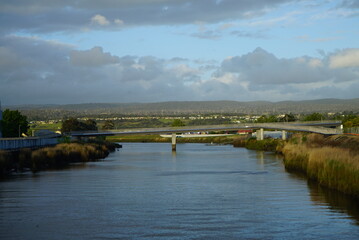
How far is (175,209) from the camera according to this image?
3444cm

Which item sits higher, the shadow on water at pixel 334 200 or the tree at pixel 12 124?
the tree at pixel 12 124

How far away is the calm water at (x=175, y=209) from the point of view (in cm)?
2761

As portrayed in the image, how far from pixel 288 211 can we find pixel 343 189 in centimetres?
587

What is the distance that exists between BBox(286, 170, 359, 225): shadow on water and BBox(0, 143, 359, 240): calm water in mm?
58

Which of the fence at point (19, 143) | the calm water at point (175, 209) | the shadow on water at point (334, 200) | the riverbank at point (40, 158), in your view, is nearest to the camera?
the calm water at point (175, 209)

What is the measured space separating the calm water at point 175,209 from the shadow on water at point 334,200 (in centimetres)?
6

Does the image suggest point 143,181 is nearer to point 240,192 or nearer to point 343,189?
point 240,192

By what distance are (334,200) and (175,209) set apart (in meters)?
10.4

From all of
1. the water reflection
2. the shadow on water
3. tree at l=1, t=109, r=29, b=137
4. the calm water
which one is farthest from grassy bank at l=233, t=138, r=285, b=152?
the water reflection

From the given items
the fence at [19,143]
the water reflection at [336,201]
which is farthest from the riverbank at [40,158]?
the water reflection at [336,201]

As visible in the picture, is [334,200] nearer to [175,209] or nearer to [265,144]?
[175,209]

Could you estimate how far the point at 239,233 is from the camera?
27203mm

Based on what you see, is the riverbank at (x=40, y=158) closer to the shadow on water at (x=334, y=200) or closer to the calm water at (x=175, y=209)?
the calm water at (x=175, y=209)

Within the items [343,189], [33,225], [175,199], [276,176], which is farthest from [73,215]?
[276,176]
